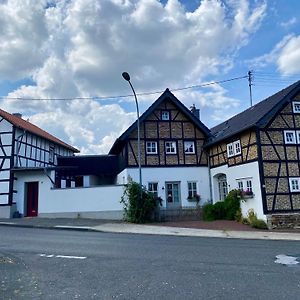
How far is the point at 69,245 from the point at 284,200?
11.9m

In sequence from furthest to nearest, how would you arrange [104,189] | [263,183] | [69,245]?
[104,189], [263,183], [69,245]

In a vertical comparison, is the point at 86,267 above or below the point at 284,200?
below

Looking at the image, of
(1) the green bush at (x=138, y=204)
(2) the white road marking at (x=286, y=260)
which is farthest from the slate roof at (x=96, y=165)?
(2) the white road marking at (x=286, y=260)

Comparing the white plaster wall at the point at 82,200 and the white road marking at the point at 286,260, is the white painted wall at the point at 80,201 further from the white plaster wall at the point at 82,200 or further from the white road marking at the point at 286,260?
the white road marking at the point at 286,260

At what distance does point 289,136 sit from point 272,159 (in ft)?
6.11

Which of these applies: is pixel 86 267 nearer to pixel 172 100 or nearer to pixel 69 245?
pixel 69 245

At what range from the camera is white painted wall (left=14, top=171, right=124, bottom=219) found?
2120 cm

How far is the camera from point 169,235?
1468 cm

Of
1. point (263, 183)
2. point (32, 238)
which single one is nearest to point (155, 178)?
point (263, 183)

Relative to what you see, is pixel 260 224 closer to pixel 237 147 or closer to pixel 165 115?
pixel 237 147

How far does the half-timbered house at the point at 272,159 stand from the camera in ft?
58.9

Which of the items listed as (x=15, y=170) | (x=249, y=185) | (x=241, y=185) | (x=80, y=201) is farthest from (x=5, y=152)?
(x=249, y=185)

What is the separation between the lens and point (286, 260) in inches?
350

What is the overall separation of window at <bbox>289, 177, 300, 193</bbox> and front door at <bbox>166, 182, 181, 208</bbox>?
7.61 meters
